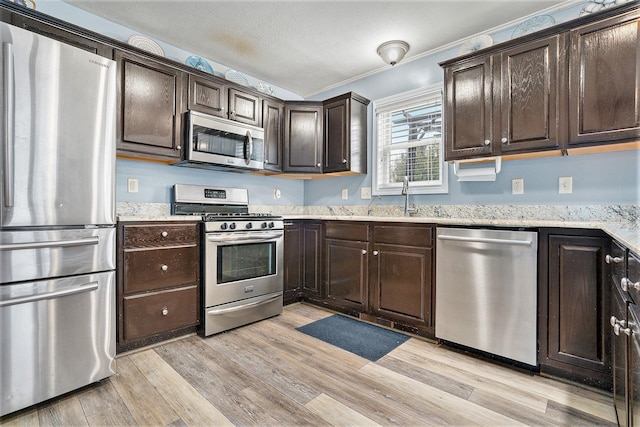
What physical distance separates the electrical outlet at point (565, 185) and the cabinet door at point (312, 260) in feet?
6.60

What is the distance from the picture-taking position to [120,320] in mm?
2115

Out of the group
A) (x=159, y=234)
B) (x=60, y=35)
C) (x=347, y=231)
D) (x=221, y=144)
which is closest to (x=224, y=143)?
(x=221, y=144)

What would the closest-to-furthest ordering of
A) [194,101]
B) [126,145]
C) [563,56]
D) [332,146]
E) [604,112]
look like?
[604,112]
[563,56]
[126,145]
[194,101]
[332,146]

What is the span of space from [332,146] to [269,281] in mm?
1643

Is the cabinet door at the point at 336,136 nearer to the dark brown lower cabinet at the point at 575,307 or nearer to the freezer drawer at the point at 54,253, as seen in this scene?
the dark brown lower cabinet at the point at 575,307

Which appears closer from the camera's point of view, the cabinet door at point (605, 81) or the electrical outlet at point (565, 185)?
the cabinet door at point (605, 81)

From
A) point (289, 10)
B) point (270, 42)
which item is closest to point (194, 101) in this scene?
point (270, 42)

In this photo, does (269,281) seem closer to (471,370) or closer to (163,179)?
(163,179)

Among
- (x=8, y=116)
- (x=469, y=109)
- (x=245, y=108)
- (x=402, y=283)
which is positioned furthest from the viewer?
(x=245, y=108)

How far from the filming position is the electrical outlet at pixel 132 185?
270 centimetres

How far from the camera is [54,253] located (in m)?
1.62

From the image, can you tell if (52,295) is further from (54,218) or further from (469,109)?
(469,109)

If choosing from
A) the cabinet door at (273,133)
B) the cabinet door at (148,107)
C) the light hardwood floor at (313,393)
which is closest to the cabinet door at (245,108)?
the cabinet door at (273,133)

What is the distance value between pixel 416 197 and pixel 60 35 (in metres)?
3.09
